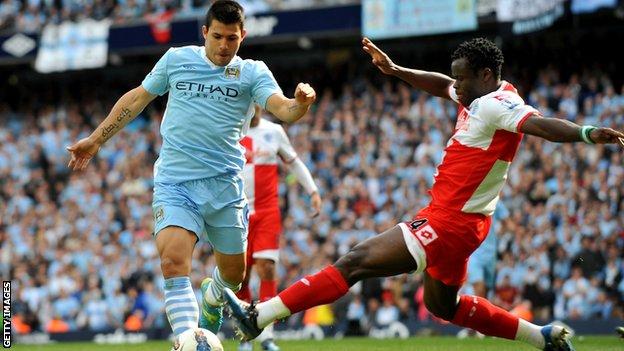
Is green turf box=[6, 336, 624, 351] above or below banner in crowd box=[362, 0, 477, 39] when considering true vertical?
below

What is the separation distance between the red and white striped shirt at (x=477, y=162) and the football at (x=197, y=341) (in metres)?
1.98

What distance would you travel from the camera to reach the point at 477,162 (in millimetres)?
7996

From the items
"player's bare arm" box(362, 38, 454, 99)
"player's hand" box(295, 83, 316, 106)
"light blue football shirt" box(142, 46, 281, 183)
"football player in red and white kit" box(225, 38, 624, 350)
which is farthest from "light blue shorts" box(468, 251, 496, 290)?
"player's hand" box(295, 83, 316, 106)

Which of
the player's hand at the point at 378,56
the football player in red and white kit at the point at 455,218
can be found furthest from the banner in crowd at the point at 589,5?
the football player in red and white kit at the point at 455,218

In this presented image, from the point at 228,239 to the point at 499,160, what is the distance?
2229mm

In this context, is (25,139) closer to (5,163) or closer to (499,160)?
(5,163)

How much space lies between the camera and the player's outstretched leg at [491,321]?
8.38 metres

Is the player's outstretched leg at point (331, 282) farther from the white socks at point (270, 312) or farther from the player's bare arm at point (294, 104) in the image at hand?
the player's bare arm at point (294, 104)

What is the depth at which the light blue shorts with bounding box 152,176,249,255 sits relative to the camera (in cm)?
810

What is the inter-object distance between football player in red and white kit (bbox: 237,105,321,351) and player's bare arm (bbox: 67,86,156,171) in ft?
10.7

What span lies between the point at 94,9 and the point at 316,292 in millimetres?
21453

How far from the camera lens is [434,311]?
8516 millimetres

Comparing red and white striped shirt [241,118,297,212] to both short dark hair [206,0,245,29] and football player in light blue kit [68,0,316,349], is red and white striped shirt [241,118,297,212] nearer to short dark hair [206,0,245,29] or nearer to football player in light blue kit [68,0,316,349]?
football player in light blue kit [68,0,316,349]

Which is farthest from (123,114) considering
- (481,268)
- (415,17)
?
(415,17)
